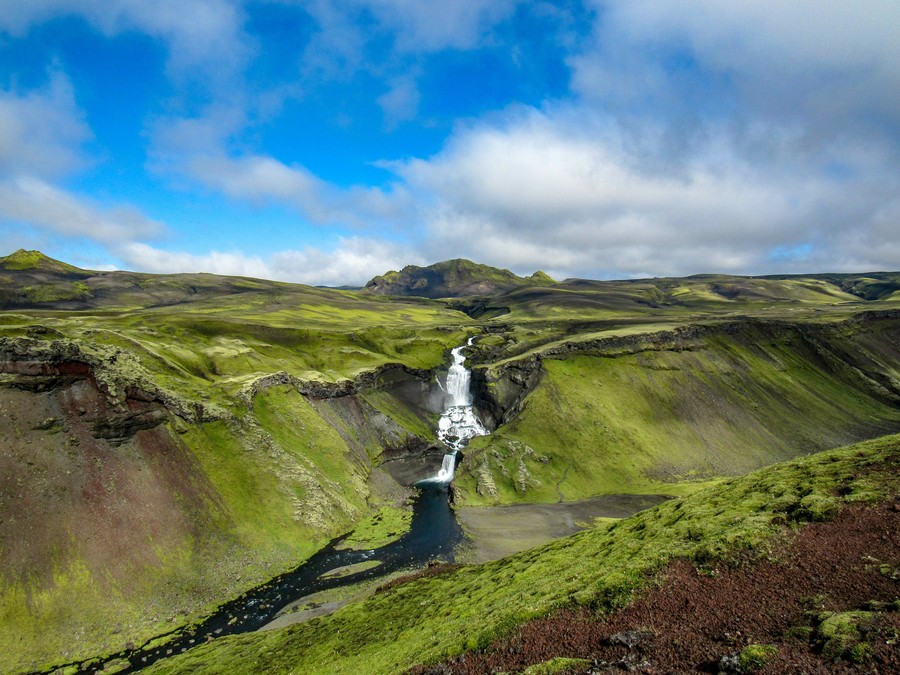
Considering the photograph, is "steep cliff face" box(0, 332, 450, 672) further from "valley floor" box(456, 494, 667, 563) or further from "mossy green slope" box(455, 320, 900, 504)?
"mossy green slope" box(455, 320, 900, 504)

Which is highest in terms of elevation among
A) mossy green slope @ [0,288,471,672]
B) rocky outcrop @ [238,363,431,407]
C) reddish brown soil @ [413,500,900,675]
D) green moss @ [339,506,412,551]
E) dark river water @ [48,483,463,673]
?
rocky outcrop @ [238,363,431,407]

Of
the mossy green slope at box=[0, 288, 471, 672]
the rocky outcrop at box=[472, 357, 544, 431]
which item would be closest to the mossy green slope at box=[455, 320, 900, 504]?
the rocky outcrop at box=[472, 357, 544, 431]

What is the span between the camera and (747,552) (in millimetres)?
23422

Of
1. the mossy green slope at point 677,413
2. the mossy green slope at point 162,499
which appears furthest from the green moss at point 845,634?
the mossy green slope at point 677,413

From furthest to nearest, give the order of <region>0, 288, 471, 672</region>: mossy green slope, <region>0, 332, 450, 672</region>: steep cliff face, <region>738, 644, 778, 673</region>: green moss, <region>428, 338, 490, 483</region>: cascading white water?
<region>428, 338, 490, 483</region>: cascading white water, <region>0, 332, 450, 672</region>: steep cliff face, <region>0, 288, 471, 672</region>: mossy green slope, <region>738, 644, 778, 673</region>: green moss

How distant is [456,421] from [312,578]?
239 ft

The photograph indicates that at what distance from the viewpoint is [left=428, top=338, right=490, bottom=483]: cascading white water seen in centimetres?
10962

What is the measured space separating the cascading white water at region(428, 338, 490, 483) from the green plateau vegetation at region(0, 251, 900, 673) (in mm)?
5408

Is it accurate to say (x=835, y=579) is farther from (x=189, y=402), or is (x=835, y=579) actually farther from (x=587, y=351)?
(x=587, y=351)

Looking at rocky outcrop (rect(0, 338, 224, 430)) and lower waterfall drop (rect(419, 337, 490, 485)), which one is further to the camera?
lower waterfall drop (rect(419, 337, 490, 485))

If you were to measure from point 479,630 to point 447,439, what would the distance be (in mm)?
97688

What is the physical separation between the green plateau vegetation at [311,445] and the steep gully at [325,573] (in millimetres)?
2172

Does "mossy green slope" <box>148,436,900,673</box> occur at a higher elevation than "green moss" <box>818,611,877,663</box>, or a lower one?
lower

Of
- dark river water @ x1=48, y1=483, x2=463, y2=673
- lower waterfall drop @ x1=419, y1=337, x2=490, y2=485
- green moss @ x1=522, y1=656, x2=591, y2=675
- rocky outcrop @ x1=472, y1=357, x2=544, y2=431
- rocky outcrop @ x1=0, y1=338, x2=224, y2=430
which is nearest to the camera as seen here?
green moss @ x1=522, y1=656, x2=591, y2=675
